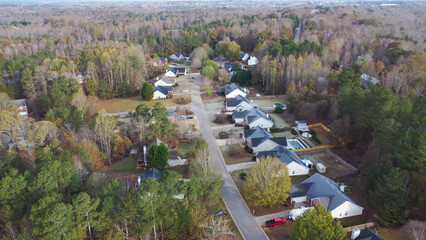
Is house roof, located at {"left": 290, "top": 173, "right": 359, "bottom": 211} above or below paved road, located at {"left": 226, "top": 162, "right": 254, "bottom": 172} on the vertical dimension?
above

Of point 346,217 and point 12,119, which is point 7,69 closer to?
point 12,119

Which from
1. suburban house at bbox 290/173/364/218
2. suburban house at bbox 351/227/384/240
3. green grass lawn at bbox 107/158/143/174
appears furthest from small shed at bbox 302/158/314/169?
green grass lawn at bbox 107/158/143/174

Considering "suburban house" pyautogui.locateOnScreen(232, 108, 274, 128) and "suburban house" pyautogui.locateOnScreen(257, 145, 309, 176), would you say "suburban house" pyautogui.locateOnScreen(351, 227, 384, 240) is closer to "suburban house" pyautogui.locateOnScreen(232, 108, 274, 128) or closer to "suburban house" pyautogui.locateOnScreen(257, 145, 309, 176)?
"suburban house" pyautogui.locateOnScreen(257, 145, 309, 176)

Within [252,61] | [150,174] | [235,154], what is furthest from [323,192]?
[252,61]

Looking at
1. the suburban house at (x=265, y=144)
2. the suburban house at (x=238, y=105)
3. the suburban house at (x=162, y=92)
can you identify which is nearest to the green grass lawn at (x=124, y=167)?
the suburban house at (x=265, y=144)

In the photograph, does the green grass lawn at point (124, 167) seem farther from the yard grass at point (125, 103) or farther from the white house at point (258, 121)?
the yard grass at point (125, 103)

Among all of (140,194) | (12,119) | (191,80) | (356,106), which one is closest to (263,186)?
(140,194)
